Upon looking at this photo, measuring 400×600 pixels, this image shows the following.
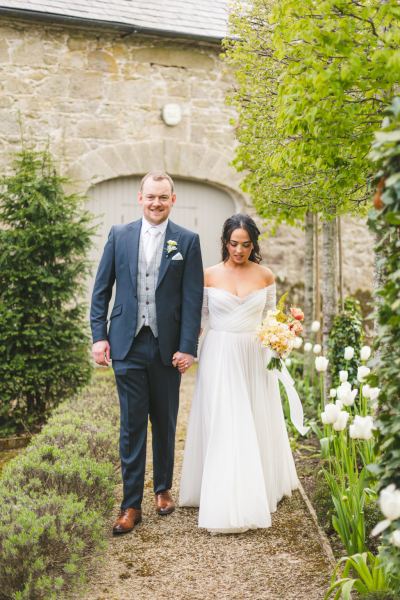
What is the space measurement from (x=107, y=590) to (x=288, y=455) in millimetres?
1705

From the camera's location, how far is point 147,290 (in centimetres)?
411

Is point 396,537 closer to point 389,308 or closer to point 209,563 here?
point 389,308

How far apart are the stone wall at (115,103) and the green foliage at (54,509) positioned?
17.3 ft

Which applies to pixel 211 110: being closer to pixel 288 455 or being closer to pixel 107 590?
pixel 288 455

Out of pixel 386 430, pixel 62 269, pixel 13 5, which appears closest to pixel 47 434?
pixel 62 269

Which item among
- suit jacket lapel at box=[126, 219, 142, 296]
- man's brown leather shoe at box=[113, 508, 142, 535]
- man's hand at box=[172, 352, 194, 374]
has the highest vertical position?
suit jacket lapel at box=[126, 219, 142, 296]

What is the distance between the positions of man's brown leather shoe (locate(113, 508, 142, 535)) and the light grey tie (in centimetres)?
149

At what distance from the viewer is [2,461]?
5.95 meters

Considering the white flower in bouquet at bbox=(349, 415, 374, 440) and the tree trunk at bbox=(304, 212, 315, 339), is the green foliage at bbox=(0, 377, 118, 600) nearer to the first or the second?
the white flower in bouquet at bbox=(349, 415, 374, 440)

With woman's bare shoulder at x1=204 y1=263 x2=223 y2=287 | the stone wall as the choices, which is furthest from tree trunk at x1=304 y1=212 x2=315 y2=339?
woman's bare shoulder at x1=204 y1=263 x2=223 y2=287

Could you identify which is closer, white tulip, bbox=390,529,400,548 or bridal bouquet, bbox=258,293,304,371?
white tulip, bbox=390,529,400,548

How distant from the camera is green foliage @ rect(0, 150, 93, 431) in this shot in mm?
6605

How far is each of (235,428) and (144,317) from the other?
2.86ft

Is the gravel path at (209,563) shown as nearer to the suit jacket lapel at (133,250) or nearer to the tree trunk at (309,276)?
the suit jacket lapel at (133,250)
